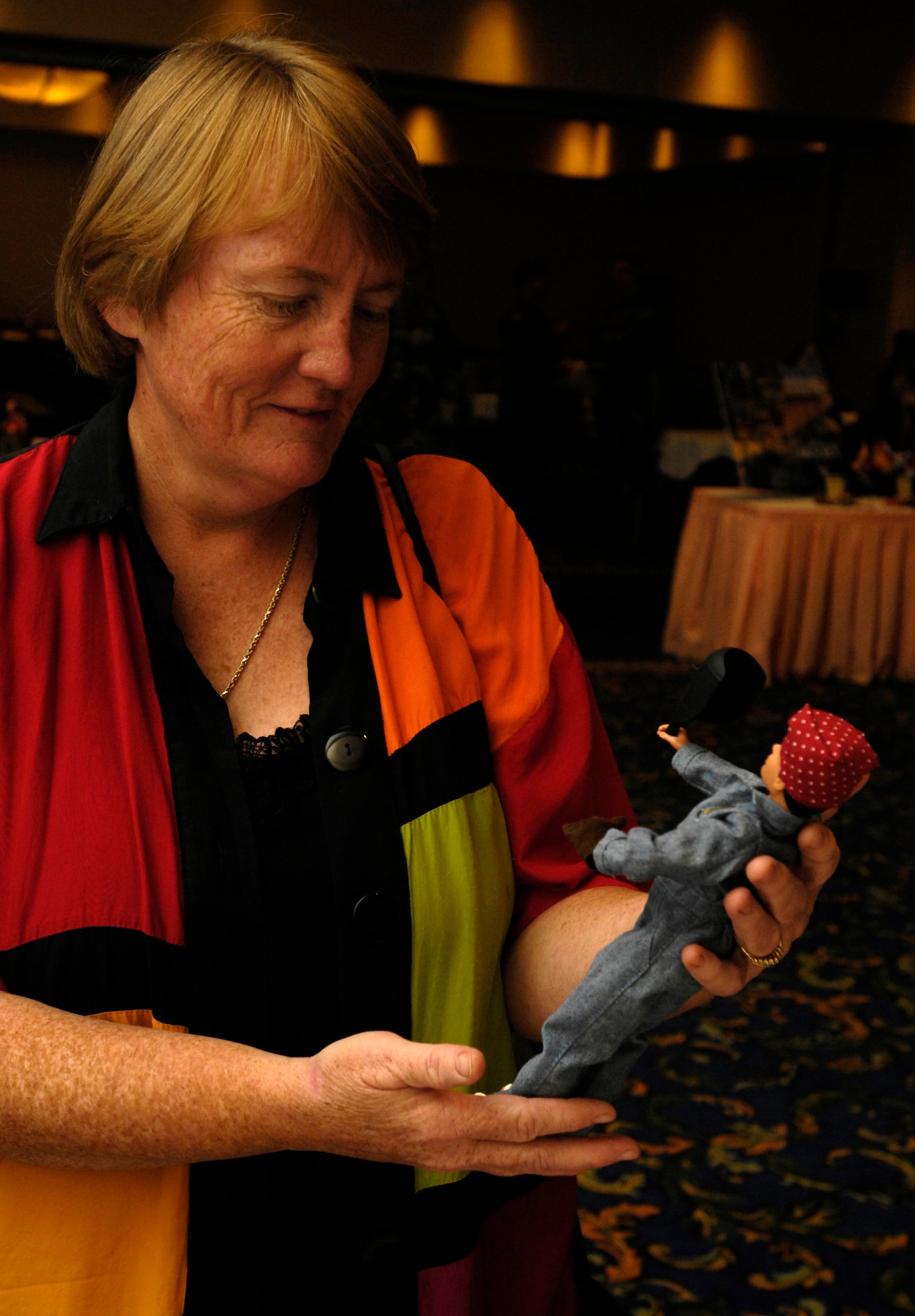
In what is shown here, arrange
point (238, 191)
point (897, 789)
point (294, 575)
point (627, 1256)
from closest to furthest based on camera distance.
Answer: point (238, 191)
point (294, 575)
point (627, 1256)
point (897, 789)

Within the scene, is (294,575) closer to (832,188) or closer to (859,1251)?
(859,1251)

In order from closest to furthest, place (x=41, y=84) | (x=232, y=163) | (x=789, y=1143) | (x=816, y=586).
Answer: (x=232, y=163) → (x=789, y=1143) → (x=816, y=586) → (x=41, y=84)

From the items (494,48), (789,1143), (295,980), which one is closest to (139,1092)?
(295,980)

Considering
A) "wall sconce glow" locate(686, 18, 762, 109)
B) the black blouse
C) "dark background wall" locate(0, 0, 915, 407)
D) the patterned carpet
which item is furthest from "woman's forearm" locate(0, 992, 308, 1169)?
"wall sconce glow" locate(686, 18, 762, 109)

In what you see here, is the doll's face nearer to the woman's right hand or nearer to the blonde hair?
the woman's right hand

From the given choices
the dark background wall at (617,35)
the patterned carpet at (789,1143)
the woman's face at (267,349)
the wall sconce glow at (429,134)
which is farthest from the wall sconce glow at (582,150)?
the woman's face at (267,349)

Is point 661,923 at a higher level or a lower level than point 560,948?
higher

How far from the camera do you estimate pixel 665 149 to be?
29.2 feet

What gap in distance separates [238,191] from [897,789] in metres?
4.49

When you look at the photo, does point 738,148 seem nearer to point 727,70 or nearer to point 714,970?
point 727,70

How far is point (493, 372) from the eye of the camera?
8.75 m

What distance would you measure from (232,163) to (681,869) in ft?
2.34

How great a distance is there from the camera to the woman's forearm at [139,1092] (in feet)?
3.20

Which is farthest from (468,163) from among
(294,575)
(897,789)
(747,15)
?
(294,575)
